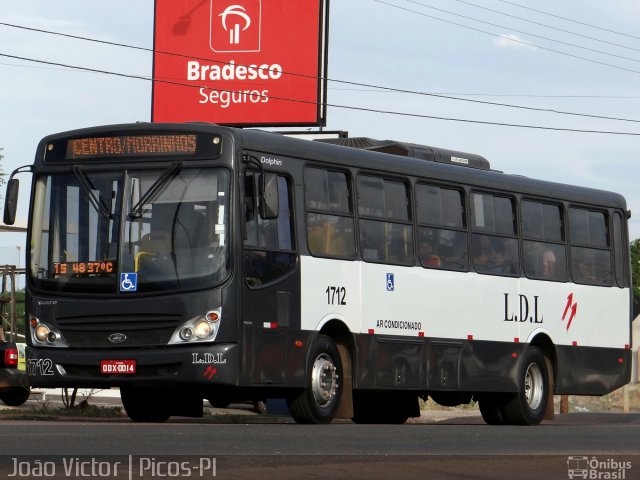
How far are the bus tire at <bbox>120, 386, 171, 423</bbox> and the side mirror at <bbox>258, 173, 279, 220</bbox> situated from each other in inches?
116

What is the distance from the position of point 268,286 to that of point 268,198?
0.94m

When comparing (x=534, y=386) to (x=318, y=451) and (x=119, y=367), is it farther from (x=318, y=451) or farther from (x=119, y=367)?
(x=318, y=451)

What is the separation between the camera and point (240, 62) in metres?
38.2

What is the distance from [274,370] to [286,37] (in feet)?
67.7

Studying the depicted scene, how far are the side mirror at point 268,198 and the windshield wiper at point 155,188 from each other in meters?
0.90

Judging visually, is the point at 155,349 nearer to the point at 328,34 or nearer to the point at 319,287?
the point at 319,287

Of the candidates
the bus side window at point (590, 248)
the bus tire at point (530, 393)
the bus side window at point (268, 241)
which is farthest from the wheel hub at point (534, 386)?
the bus side window at point (268, 241)

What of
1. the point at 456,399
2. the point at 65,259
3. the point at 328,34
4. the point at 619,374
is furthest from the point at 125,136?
the point at 328,34

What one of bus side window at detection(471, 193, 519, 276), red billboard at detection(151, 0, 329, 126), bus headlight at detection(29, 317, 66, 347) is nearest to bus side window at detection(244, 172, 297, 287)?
bus headlight at detection(29, 317, 66, 347)

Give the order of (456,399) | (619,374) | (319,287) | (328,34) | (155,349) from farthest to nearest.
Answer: (328,34) → (619,374) → (456,399) → (319,287) → (155,349)

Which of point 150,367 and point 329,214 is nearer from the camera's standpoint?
point 150,367

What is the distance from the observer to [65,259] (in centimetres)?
1822

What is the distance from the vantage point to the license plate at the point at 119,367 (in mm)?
17562

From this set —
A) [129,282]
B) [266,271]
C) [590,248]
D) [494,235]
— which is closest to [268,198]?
[266,271]
